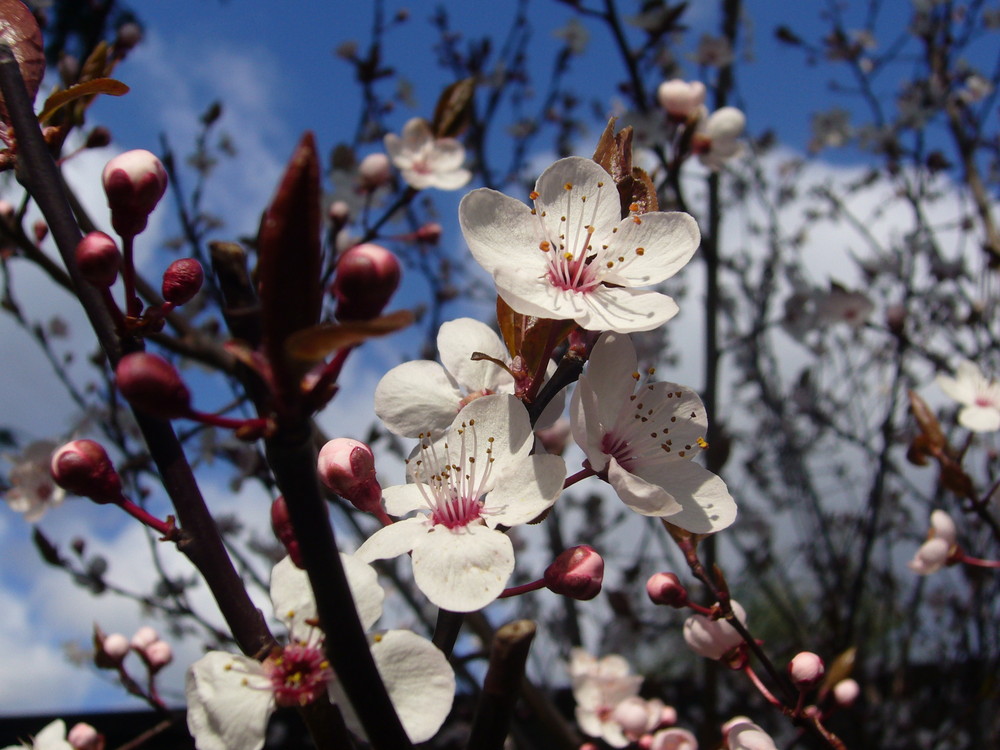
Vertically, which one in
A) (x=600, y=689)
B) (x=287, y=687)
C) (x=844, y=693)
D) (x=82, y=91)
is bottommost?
(x=600, y=689)

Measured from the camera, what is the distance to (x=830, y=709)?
103 centimetres

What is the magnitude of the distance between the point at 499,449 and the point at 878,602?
507cm

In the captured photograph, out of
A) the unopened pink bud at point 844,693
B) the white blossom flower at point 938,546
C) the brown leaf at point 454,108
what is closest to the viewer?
the unopened pink bud at point 844,693

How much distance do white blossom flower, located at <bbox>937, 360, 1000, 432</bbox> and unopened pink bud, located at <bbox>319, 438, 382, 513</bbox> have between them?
1.54 m

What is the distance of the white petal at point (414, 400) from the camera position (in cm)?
78

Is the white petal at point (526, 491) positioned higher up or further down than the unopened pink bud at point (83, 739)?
higher up

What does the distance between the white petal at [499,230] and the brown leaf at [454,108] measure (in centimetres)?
126

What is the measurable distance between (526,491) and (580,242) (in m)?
0.36

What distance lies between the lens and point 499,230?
2.63 ft

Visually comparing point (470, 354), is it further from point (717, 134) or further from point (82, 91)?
point (717, 134)

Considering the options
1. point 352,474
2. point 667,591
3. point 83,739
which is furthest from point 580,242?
point 83,739

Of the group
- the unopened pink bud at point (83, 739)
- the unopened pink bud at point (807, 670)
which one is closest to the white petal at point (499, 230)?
the unopened pink bud at point (807, 670)

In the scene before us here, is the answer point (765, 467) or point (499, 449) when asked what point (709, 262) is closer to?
point (499, 449)

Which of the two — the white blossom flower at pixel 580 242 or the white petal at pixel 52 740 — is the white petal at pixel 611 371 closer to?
the white blossom flower at pixel 580 242
